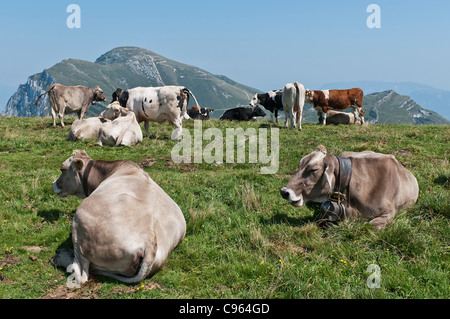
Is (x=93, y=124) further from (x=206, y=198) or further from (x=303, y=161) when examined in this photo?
(x=303, y=161)

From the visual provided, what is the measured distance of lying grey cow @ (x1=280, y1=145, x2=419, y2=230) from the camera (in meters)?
6.45

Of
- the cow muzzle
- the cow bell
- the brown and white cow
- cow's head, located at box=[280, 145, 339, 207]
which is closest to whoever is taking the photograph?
the cow muzzle

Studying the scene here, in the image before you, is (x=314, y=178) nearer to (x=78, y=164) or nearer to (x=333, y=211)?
(x=333, y=211)

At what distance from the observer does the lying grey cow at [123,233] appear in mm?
4941

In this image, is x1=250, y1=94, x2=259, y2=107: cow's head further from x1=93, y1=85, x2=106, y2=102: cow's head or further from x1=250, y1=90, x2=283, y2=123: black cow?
x1=93, y1=85, x2=106, y2=102: cow's head

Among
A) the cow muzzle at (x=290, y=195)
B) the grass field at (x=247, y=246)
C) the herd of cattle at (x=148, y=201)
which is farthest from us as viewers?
the cow muzzle at (x=290, y=195)

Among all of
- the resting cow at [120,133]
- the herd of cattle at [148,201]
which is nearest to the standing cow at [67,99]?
the resting cow at [120,133]

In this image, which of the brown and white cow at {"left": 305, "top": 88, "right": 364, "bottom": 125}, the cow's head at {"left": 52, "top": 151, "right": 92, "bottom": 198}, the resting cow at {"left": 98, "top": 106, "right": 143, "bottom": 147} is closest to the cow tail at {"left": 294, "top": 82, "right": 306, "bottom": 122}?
the brown and white cow at {"left": 305, "top": 88, "right": 364, "bottom": 125}

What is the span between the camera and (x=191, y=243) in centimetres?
639

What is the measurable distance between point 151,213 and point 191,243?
1.38m

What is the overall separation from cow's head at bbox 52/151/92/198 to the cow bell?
15.5 feet

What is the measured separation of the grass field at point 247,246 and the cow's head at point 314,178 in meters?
0.64

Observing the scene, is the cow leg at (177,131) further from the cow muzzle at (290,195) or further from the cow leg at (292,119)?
the cow muzzle at (290,195)
